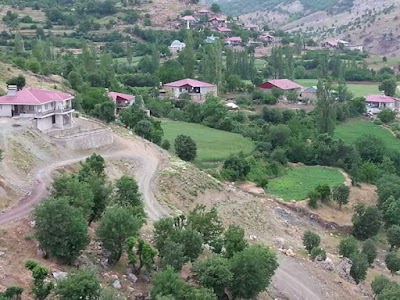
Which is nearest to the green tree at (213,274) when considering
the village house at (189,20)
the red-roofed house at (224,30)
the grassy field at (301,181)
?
the grassy field at (301,181)

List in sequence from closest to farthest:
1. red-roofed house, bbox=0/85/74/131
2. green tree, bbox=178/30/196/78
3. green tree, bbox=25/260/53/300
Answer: green tree, bbox=25/260/53/300, red-roofed house, bbox=0/85/74/131, green tree, bbox=178/30/196/78

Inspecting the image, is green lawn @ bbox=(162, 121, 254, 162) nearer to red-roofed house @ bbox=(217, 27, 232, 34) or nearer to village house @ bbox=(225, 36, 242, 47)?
village house @ bbox=(225, 36, 242, 47)

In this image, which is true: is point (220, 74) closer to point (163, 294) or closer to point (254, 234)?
point (254, 234)

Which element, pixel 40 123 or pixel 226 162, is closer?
pixel 40 123

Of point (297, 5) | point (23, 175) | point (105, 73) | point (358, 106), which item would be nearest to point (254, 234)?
point (23, 175)

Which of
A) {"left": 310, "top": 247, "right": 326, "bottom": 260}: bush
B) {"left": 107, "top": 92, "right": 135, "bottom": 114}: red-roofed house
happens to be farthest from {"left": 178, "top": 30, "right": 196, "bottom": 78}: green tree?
{"left": 310, "top": 247, "right": 326, "bottom": 260}: bush

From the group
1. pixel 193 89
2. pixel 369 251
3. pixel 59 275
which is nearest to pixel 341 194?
pixel 369 251
